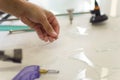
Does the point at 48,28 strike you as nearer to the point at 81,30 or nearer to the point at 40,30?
the point at 40,30

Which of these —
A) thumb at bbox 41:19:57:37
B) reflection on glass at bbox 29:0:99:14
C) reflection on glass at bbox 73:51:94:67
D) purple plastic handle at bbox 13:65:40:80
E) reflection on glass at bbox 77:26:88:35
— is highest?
reflection on glass at bbox 29:0:99:14

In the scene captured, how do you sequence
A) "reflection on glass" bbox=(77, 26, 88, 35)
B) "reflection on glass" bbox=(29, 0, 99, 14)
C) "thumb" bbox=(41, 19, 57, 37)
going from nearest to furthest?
"thumb" bbox=(41, 19, 57, 37) → "reflection on glass" bbox=(77, 26, 88, 35) → "reflection on glass" bbox=(29, 0, 99, 14)

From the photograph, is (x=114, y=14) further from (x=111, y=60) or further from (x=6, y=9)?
(x=6, y=9)

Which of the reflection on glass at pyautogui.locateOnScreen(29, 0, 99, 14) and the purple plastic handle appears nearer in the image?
the purple plastic handle

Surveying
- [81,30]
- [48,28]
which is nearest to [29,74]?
[48,28]

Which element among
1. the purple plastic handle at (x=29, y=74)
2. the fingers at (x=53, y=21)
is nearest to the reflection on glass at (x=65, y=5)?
the fingers at (x=53, y=21)

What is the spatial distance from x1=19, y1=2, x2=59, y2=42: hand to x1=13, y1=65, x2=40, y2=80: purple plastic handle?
5.7 inches

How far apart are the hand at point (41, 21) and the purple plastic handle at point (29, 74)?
0.15 m

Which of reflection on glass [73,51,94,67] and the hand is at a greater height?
the hand

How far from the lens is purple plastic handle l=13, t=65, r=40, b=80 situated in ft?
2.18

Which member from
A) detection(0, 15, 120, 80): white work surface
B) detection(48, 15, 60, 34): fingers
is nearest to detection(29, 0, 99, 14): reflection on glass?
detection(0, 15, 120, 80): white work surface

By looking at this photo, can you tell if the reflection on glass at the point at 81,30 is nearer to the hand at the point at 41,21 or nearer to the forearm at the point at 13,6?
the hand at the point at 41,21

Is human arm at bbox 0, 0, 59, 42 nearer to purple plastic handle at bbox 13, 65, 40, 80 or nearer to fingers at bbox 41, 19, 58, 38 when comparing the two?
fingers at bbox 41, 19, 58, 38

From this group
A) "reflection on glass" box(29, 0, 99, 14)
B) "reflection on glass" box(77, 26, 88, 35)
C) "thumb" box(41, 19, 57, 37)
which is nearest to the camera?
"thumb" box(41, 19, 57, 37)
